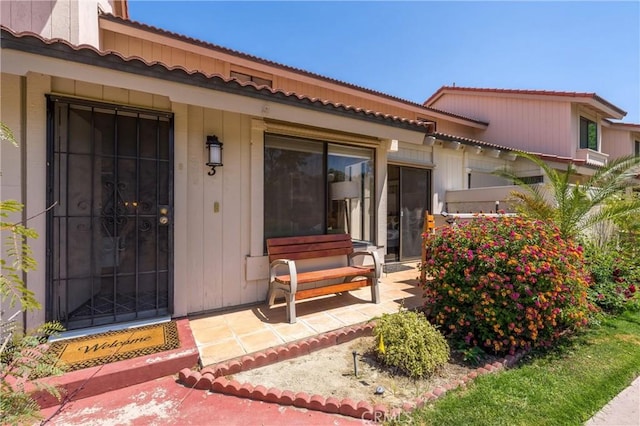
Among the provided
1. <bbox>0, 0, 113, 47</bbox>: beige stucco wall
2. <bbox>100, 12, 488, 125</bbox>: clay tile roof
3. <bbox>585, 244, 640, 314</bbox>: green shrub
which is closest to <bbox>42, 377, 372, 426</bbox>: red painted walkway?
<bbox>0, 0, 113, 47</bbox>: beige stucco wall

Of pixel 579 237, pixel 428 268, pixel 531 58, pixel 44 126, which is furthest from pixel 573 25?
pixel 44 126

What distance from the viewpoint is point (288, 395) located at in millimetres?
2463

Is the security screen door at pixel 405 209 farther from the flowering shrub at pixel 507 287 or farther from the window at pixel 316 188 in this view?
the flowering shrub at pixel 507 287

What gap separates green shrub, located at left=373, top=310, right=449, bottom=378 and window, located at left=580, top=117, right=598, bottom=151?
14.2 m

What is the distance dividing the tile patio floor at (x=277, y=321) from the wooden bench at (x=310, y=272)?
22cm

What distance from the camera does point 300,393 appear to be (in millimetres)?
2479

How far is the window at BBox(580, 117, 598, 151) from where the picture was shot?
12173mm

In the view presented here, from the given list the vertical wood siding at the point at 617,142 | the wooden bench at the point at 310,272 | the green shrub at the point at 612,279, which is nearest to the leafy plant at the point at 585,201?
the green shrub at the point at 612,279

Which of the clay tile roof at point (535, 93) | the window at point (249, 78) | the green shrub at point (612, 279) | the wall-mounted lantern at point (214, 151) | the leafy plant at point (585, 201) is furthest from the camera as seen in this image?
the clay tile roof at point (535, 93)

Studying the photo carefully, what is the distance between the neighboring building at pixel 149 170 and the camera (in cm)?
314

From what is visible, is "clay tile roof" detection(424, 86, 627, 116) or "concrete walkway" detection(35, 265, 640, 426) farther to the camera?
"clay tile roof" detection(424, 86, 627, 116)

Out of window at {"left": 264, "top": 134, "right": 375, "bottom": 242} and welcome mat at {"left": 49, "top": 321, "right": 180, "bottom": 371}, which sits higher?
window at {"left": 264, "top": 134, "right": 375, "bottom": 242}

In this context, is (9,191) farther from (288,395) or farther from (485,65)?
(485,65)

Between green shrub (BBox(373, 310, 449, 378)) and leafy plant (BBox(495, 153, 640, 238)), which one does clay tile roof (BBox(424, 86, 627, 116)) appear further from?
green shrub (BBox(373, 310, 449, 378))
